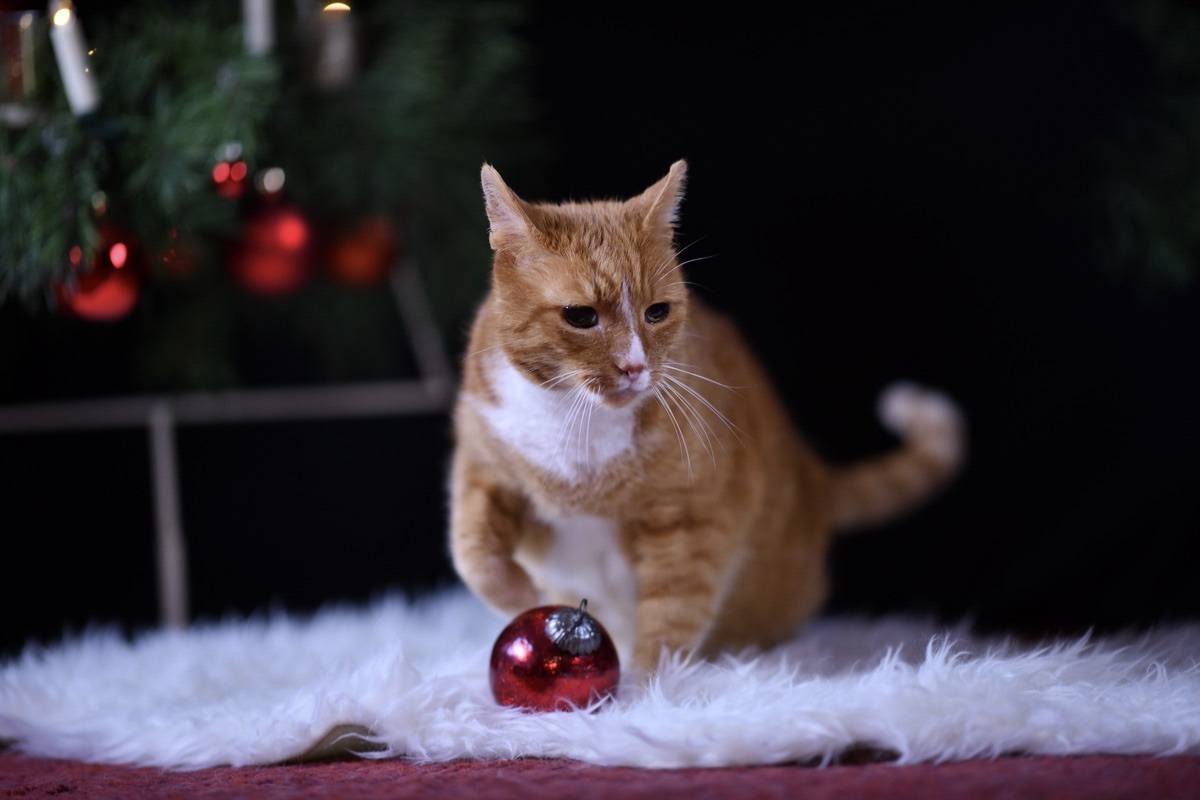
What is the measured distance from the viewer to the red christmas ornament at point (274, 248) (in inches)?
63.4

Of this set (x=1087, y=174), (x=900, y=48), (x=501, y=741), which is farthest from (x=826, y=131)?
(x=501, y=741)

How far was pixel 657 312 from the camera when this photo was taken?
3.81ft

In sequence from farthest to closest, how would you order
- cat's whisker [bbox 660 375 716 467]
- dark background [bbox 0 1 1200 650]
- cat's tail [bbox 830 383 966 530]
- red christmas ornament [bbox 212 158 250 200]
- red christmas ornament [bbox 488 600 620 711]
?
dark background [bbox 0 1 1200 650] < cat's tail [bbox 830 383 966 530] < red christmas ornament [bbox 212 158 250 200] < cat's whisker [bbox 660 375 716 467] < red christmas ornament [bbox 488 600 620 711]

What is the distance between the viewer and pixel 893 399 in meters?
1.77

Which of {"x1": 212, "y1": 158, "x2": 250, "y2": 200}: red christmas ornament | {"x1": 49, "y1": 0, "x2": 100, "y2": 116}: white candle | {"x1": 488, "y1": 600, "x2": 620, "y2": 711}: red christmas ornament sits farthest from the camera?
{"x1": 212, "y1": 158, "x2": 250, "y2": 200}: red christmas ornament

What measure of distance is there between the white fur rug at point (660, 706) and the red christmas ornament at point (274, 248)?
0.56 meters

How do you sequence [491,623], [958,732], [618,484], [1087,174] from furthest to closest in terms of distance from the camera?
[1087,174] < [491,623] < [618,484] < [958,732]

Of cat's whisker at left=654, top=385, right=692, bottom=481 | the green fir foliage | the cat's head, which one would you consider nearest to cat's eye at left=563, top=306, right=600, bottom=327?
the cat's head

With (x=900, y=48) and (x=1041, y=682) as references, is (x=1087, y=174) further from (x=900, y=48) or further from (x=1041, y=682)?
(x=1041, y=682)

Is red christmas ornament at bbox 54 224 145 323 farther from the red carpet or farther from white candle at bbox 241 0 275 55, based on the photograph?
the red carpet

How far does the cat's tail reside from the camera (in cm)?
173

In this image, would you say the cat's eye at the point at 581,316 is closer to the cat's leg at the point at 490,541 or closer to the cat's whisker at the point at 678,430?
the cat's whisker at the point at 678,430

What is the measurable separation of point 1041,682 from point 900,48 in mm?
1382

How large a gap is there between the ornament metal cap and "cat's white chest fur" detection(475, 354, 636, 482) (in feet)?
0.54
